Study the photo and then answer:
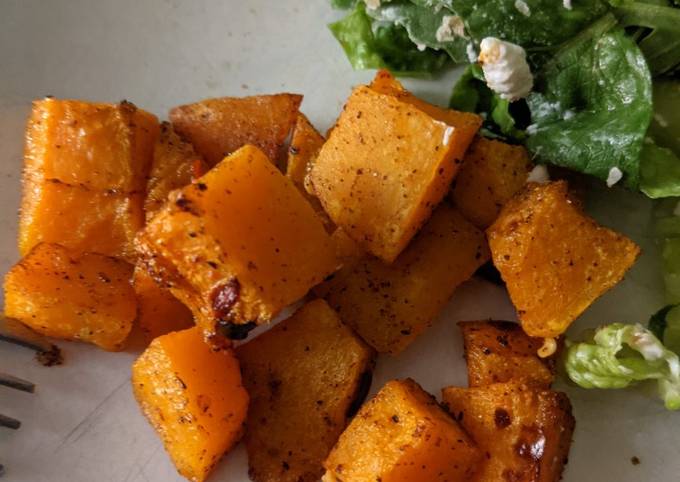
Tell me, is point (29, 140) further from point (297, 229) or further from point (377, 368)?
point (377, 368)

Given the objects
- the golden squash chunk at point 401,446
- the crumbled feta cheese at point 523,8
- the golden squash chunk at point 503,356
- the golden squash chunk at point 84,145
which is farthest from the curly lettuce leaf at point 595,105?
the golden squash chunk at point 84,145

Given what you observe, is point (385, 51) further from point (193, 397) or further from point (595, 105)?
point (193, 397)

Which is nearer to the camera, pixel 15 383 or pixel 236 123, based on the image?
pixel 15 383

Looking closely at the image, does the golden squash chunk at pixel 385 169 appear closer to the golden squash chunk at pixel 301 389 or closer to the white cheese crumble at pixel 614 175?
the golden squash chunk at pixel 301 389

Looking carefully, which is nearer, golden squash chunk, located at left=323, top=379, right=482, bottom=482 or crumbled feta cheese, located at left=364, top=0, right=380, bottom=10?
golden squash chunk, located at left=323, top=379, right=482, bottom=482

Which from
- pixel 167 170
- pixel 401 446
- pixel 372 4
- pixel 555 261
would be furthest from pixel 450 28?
pixel 401 446

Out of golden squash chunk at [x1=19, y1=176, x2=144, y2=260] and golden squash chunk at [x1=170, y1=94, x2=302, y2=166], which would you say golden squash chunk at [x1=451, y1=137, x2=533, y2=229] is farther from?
golden squash chunk at [x1=19, y1=176, x2=144, y2=260]

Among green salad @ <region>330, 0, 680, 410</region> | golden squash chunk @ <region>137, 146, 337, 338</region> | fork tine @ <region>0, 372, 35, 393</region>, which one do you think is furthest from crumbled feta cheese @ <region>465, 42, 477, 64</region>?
fork tine @ <region>0, 372, 35, 393</region>
